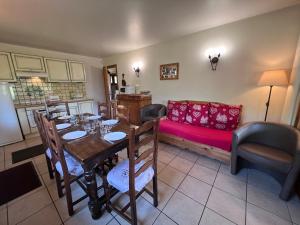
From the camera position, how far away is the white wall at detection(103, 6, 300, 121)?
2025 mm

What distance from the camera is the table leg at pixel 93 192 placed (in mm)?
1132

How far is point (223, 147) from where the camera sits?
2.00 meters

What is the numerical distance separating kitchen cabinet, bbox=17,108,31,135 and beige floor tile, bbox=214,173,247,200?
421cm

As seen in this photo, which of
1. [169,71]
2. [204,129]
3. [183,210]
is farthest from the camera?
[169,71]

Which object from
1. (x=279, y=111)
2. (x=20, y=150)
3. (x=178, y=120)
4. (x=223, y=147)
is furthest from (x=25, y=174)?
(x=279, y=111)

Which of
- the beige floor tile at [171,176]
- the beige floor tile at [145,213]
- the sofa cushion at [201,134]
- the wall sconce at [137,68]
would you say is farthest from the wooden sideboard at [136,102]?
the beige floor tile at [145,213]

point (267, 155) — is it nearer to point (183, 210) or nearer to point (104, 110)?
point (183, 210)

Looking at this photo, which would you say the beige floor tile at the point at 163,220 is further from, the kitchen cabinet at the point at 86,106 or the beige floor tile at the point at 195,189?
the kitchen cabinet at the point at 86,106

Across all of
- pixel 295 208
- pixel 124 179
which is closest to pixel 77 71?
pixel 124 179

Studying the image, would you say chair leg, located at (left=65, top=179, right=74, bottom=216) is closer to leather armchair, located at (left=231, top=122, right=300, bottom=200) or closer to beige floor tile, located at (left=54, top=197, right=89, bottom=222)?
beige floor tile, located at (left=54, top=197, right=89, bottom=222)

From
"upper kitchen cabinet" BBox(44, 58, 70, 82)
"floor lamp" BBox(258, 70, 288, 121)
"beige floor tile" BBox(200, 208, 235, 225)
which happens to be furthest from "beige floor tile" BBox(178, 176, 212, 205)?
"upper kitchen cabinet" BBox(44, 58, 70, 82)

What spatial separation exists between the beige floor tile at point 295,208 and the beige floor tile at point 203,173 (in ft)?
2.42

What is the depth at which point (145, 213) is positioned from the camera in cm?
134

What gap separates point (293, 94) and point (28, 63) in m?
5.32
